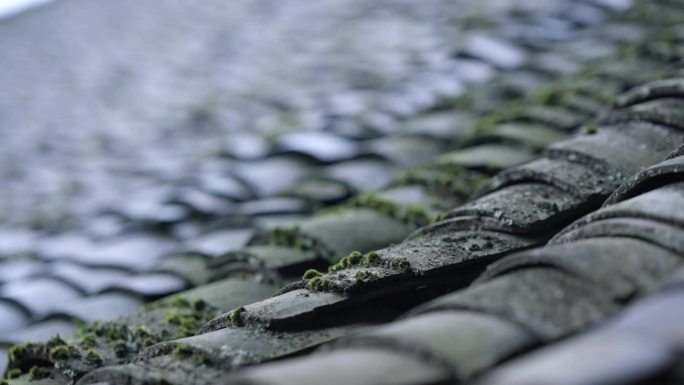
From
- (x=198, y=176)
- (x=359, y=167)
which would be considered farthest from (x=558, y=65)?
(x=198, y=176)

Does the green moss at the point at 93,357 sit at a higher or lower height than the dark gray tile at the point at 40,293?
lower

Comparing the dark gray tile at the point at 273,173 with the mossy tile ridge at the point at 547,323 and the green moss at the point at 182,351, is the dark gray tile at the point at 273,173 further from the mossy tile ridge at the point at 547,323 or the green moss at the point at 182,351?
the mossy tile ridge at the point at 547,323

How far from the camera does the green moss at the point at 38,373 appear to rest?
194 cm

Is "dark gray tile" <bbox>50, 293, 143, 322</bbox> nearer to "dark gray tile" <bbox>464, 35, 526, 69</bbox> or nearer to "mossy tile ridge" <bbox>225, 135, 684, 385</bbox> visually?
"mossy tile ridge" <bbox>225, 135, 684, 385</bbox>

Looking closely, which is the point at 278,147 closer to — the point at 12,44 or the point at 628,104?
the point at 628,104

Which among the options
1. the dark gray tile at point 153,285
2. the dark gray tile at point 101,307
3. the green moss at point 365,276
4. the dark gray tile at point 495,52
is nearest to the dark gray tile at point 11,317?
the dark gray tile at point 101,307

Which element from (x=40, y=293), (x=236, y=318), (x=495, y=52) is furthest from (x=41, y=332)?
(x=495, y=52)

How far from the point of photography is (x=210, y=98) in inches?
224

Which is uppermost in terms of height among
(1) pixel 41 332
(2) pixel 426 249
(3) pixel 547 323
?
(1) pixel 41 332

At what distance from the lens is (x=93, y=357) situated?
1939mm

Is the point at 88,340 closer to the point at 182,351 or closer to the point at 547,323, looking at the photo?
the point at 182,351

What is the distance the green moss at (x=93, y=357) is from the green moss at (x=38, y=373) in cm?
10

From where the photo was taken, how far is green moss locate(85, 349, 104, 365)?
193 cm

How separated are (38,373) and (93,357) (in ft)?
0.44
